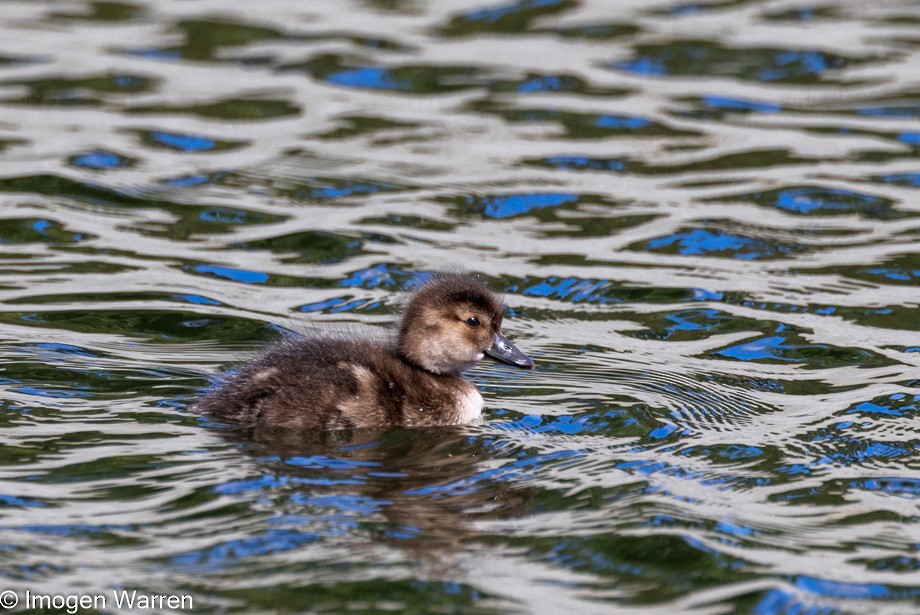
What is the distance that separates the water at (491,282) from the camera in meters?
6.04

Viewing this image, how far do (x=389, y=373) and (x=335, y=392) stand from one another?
0.40 m

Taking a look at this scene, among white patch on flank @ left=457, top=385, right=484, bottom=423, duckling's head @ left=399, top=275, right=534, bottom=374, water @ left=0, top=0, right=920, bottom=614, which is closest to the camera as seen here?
water @ left=0, top=0, right=920, bottom=614

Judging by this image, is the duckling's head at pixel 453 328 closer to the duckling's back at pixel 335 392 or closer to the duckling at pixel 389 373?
the duckling at pixel 389 373

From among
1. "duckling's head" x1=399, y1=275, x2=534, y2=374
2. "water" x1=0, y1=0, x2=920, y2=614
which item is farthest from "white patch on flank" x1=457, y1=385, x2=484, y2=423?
"duckling's head" x1=399, y1=275, x2=534, y2=374

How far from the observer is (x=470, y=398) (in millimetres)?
7953

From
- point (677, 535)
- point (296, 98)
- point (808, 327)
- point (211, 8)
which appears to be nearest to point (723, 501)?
point (677, 535)

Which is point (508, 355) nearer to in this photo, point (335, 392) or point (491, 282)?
point (335, 392)

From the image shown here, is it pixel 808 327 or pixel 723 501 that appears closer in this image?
pixel 723 501

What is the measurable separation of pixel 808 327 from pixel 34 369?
14.5 feet

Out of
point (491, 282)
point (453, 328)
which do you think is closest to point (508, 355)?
point (453, 328)

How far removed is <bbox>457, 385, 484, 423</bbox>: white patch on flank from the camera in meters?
7.87

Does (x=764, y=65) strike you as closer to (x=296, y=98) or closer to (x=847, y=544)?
(x=296, y=98)

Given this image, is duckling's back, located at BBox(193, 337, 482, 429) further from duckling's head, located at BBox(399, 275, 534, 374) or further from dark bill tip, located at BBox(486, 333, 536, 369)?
dark bill tip, located at BBox(486, 333, 536, 369)

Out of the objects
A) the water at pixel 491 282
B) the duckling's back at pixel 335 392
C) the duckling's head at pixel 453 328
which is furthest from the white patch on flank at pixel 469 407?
the duckling's head at pixel 453 328
